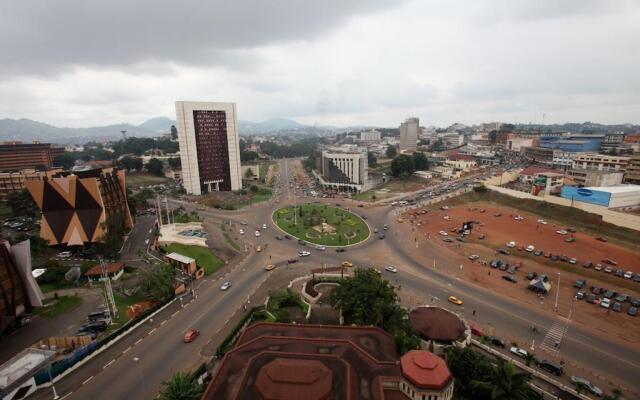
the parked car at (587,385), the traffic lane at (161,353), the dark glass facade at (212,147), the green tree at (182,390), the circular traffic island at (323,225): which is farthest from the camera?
the dark glass facade at (212,147)

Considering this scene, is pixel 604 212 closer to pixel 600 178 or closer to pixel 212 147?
pixel 600 178

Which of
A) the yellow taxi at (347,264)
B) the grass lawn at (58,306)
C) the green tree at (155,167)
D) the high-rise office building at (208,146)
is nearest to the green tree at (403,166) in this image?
the high-rise office building at (208,146)

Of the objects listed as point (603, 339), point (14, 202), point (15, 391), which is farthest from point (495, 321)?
point (14, 202)

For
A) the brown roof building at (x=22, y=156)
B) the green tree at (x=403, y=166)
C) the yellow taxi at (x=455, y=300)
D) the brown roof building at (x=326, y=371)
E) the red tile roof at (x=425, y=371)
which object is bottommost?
the yellow taxi at (x=455, y=300)

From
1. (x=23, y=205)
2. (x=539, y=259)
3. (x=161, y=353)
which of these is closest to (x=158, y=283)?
(x=161, y=353)

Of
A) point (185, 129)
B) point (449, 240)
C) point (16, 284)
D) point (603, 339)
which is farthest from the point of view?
point (185, 129)

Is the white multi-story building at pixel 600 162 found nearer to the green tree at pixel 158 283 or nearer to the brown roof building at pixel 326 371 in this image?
the brown roof building at pixel 326 371

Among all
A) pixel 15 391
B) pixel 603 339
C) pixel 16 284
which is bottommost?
pixel 603 339

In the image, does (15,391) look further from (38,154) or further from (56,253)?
(38,154)
